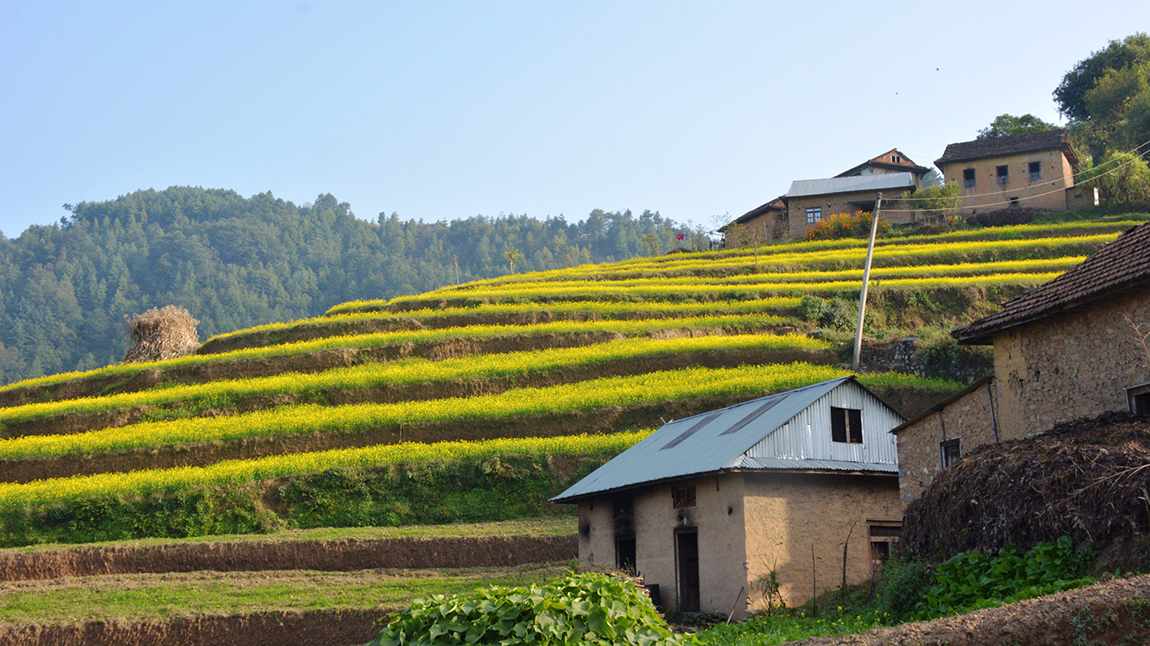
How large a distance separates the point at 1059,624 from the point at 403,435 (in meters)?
27.1

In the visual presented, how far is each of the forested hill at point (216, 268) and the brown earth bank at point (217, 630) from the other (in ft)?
352

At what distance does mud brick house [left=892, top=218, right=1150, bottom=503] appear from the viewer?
548 inches

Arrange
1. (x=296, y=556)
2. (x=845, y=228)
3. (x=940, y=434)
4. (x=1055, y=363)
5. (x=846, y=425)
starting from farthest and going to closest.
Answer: (x=845, y=228)
(x=296, y=556)
(x=846, y=425)
(x=940, y=434)
(x=1055, y=363)

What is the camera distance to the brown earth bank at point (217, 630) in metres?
19.2

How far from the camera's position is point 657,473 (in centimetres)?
2077

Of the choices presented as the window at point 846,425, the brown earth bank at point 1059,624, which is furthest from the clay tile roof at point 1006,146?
the brown earth bank at point 1059,624

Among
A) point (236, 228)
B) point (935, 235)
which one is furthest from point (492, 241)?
point (935, 235)

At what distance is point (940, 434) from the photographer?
17438 millimetres

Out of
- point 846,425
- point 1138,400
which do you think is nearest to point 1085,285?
point 1138,400

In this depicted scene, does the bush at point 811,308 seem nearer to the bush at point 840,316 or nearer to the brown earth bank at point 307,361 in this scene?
the bush at point 840,316

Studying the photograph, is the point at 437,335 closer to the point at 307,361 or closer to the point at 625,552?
the point at 307,361

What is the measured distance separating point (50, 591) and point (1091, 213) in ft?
199

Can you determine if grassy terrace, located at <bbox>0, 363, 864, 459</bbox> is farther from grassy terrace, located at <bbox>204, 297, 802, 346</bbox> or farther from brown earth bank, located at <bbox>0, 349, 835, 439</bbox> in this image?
grassy terrace, located at <bbox>204, 297, 802, 346</bbox>

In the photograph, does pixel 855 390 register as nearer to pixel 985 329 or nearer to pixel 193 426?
pixel 985 329
